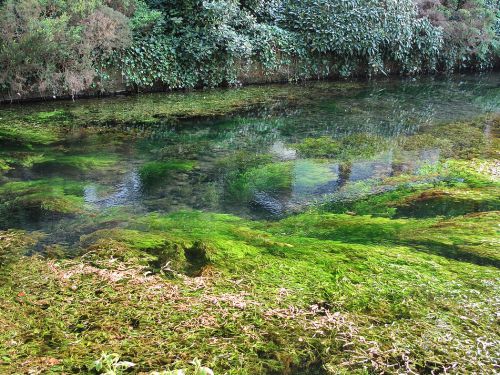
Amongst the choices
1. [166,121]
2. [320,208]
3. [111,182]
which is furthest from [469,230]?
[166,121]

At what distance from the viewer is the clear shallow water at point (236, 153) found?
470 cm

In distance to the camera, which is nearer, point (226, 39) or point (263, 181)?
point (263, 181)

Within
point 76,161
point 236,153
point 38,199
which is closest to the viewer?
point 38,199

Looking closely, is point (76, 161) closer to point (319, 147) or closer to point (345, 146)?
point (319, 147)

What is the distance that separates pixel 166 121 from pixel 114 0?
3.52m

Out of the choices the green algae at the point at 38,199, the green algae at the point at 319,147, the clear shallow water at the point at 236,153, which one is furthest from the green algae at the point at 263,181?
the green algae at the point at 38,199

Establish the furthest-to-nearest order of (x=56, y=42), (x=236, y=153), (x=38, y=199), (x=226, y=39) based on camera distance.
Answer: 1. (x=226, y=39)
2. (x=56, y=42)
3. (x=236, y=153)
4. (x=38, y=199)


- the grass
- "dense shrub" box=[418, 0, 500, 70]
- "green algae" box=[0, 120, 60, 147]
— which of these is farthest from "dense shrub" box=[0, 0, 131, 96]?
"dense shrub" box=[418, 0, 500, 70]

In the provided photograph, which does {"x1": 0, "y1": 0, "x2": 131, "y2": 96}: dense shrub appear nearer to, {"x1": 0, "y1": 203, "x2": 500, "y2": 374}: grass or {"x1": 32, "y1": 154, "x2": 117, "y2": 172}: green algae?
{"x1": 32, "y1": 154, "x2": 117, "y2": 172}: green algae

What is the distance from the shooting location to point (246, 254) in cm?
338

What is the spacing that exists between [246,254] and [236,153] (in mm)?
3214

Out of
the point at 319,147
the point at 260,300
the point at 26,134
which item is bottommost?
the point at 260,300

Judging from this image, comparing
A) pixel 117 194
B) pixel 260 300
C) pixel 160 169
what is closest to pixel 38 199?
pixel 117 194

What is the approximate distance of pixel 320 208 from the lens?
449cm
